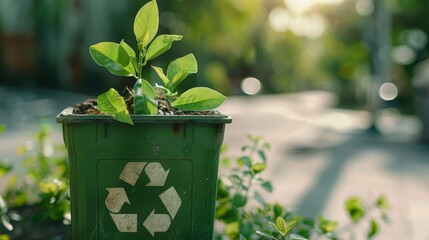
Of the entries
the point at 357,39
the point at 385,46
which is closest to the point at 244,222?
the point at 385,46

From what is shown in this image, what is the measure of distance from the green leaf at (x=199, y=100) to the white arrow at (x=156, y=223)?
A: 448mm

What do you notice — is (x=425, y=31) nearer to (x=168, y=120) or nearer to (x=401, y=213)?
(x=401, y=213)

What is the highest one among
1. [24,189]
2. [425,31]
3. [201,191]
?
[425,31]

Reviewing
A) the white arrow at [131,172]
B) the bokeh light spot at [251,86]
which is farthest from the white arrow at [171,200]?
the bokeh light spot at [251,86]

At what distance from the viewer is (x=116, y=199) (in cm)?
251

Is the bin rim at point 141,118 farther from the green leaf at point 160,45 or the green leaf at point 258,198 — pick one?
the green leaf at point 258,198

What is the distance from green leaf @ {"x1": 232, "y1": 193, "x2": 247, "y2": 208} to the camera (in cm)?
323

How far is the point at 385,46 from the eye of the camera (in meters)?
15.1

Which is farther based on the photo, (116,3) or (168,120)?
(116,3)

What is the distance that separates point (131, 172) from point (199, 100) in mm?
404

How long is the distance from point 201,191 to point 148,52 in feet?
1.98

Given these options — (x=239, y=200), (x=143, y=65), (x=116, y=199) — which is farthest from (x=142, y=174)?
(x=239, y=200)

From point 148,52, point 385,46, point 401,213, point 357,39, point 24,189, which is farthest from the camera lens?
point 357,39

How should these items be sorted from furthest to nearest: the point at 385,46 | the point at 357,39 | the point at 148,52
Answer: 1. the point at 357,39
2. the point at 385,46
3. the point at 148,52
